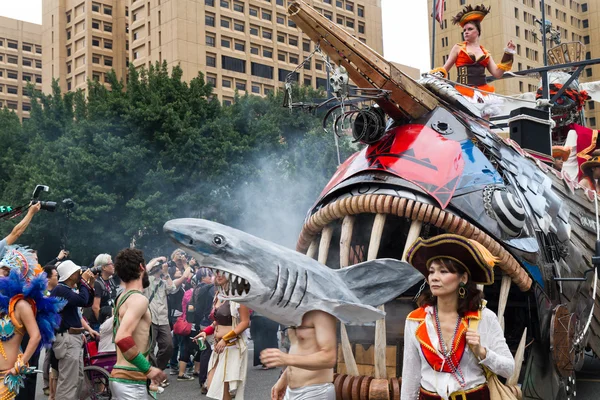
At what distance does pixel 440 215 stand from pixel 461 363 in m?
2.70

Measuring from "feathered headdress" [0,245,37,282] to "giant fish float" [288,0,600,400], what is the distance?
8.80ft

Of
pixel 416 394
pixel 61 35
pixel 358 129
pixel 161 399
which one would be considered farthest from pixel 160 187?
pixel 61 35

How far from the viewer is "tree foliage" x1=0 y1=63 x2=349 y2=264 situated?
27.0 meters

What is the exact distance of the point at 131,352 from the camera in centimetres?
561

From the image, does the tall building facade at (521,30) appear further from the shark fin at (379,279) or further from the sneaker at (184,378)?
the shark fin at (379,279)

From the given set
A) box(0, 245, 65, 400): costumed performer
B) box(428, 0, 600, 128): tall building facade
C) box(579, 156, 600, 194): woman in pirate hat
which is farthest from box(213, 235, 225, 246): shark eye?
box(428, 0, 600, 128): tall building facade

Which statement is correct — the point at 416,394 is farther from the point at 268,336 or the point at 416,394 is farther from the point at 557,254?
the point at 268,336

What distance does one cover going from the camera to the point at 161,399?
10.0 m

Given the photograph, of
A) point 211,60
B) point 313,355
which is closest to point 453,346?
point 313,355

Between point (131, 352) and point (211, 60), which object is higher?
point (211, 60)

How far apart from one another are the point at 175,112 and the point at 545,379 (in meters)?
23.1

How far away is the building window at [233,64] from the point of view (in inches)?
2333

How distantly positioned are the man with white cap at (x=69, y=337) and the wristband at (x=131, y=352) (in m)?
3.07

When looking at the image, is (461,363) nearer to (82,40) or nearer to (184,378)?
(184,378)
